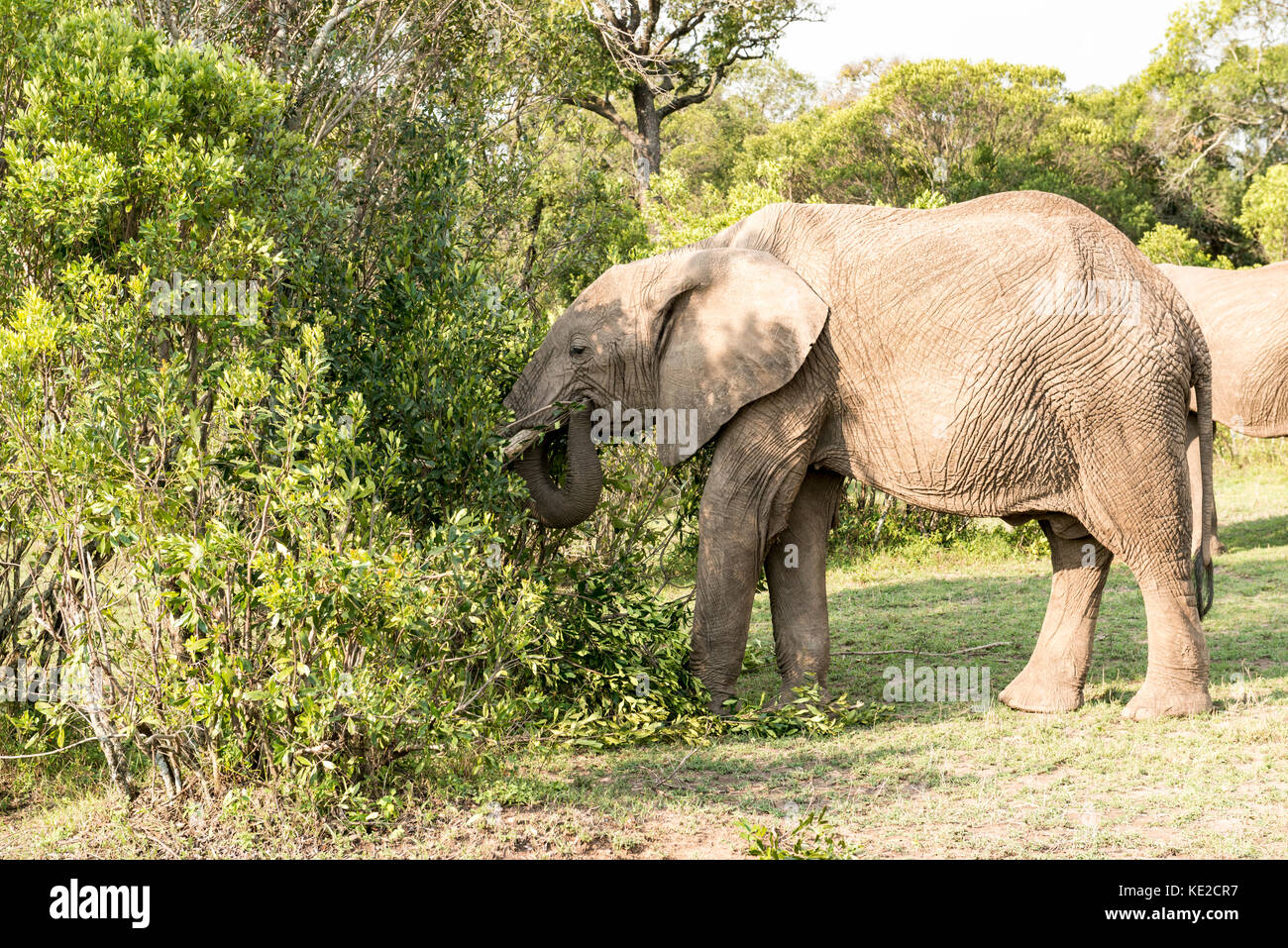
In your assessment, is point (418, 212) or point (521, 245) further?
point (521, 245)

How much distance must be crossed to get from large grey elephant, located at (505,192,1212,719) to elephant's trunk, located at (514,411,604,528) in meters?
0.01

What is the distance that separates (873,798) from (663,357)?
3124 mm

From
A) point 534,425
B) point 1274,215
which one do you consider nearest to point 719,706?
point 534,425

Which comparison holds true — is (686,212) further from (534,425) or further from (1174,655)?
(1174,655)

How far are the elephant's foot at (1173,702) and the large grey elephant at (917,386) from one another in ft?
0.04

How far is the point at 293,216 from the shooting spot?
649 centimetres

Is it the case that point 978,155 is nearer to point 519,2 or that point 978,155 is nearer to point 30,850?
point 519,2

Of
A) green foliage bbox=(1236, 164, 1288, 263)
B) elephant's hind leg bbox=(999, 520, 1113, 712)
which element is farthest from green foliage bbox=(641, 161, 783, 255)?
green foliage bbox=(1236, 164, 1288, 263)

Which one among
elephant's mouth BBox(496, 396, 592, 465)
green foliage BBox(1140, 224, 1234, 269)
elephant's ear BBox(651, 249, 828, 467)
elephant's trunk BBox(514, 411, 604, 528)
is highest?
green foliage BBox(1140, 224, 1234, 269)

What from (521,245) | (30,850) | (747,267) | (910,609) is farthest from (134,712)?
(521,245)

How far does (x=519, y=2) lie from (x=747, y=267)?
231 inches

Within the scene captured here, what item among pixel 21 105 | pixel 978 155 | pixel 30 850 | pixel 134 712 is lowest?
pixel 30 850

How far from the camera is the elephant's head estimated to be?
7.84 m

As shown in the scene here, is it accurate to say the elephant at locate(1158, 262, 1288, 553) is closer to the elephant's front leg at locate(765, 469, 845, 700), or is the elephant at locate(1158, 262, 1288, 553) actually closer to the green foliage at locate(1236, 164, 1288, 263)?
the elephant's front leg at locate(765, 469, 845, 700)
